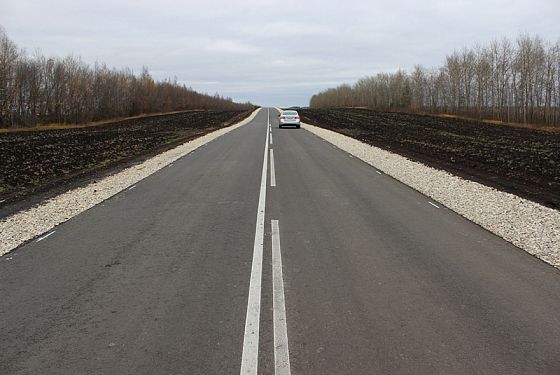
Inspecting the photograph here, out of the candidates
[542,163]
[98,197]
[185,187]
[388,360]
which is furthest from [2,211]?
[542,163]

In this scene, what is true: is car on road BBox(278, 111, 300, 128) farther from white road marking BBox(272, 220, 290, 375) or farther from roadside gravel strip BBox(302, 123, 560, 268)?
white road marking BBox(272, 220, 290, 375)

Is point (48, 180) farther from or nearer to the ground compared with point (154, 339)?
farther from the ground

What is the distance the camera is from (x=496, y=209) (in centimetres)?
789

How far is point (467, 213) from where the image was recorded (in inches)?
301

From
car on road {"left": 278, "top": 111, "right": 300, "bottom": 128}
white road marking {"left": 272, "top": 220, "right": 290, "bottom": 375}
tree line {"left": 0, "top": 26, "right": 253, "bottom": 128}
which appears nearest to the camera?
white road marking {"left": 272, "top": 220, "right": 290, "bottom": 375}

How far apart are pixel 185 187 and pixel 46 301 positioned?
20.2 feet

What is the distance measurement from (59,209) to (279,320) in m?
6.27

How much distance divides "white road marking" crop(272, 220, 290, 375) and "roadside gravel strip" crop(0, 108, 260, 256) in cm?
371

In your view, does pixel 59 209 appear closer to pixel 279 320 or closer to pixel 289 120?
pixel 279 320

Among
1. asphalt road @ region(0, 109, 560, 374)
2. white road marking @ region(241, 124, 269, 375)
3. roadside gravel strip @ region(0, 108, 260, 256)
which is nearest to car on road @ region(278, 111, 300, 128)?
roadside gravel strip @ region(0, 108, 260, 256)

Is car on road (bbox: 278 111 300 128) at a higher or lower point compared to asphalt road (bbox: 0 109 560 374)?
higher

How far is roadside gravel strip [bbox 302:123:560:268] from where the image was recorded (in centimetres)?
601

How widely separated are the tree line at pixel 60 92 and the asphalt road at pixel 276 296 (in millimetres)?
45818

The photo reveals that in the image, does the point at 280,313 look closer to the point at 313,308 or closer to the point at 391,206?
the point at 313,308
